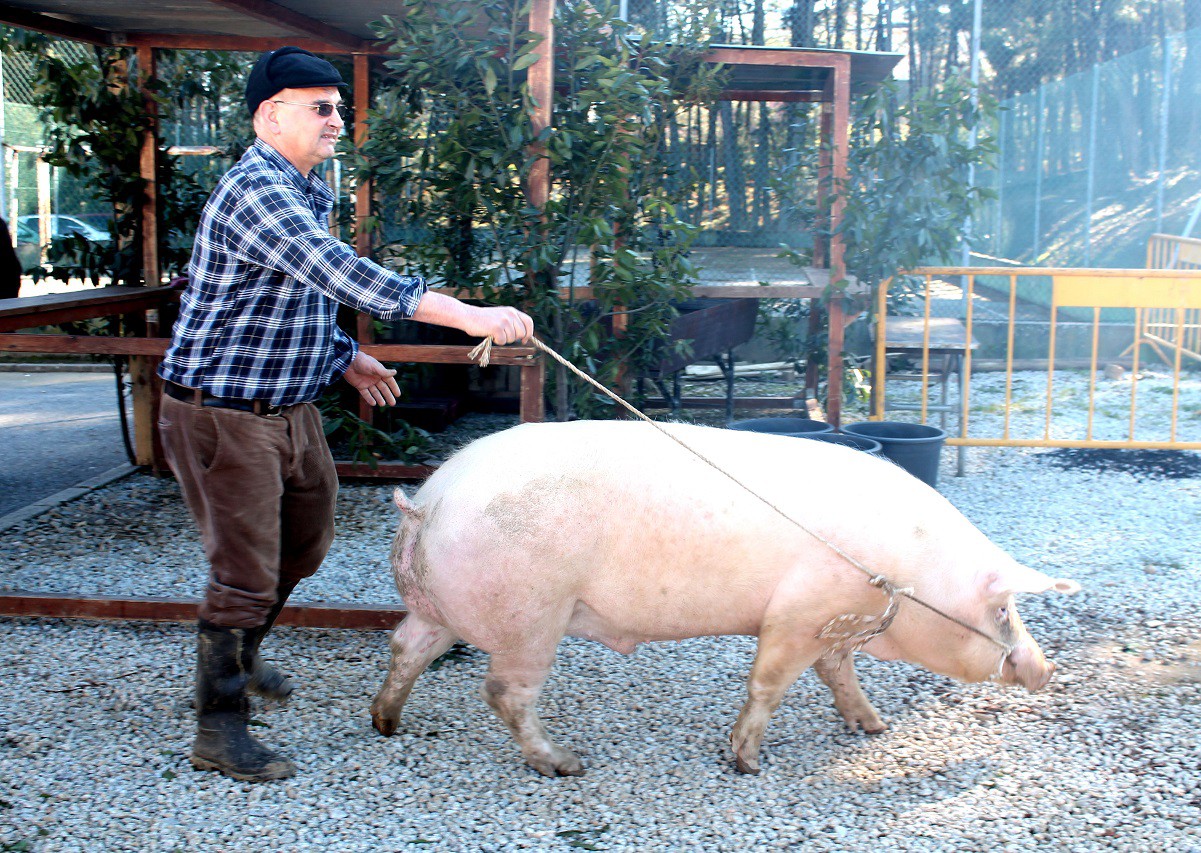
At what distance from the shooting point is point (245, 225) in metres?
2.78

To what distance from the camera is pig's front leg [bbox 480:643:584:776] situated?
9.94ft

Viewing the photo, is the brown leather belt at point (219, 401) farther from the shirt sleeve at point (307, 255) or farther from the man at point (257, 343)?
the shirt sleeve at point (307, 255)

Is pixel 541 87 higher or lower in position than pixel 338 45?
lower

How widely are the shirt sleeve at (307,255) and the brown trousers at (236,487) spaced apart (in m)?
0.46

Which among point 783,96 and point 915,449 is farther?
point 783,96

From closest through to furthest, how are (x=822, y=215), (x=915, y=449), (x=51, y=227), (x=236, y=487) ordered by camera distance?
(x=236, y=487) → (x=915, y=449) → (x=822, y=215) → (x=51, y=227)

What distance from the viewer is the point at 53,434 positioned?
7.94 metres

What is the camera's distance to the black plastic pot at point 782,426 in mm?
5531

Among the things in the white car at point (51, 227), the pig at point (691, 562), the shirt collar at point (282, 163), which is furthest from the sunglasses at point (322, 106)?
the white car at point (51, 227)

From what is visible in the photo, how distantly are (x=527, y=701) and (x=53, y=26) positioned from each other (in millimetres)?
4944

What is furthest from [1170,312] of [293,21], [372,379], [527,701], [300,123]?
[300,123]

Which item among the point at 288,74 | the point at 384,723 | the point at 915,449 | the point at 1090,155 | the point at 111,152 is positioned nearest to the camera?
the point at 288,74

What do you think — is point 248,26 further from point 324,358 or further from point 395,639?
point 395,639

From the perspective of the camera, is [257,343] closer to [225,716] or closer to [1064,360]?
[225,716]
